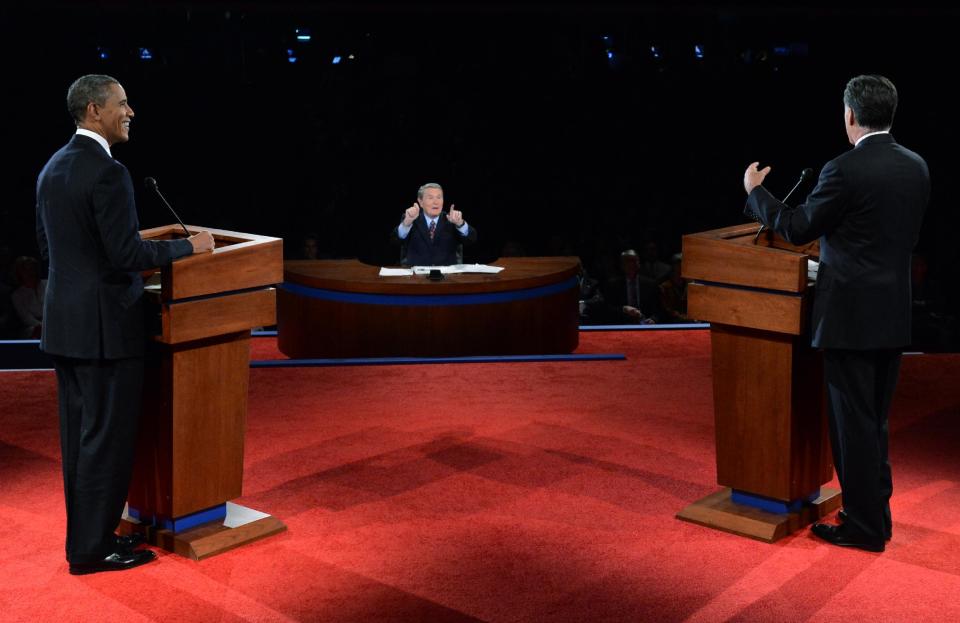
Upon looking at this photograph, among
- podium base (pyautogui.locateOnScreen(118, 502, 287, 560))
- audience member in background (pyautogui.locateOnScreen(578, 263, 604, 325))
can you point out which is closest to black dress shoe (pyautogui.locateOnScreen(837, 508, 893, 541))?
podium base (pyautogui.locateOnScreen(118, 502, 287, 560))

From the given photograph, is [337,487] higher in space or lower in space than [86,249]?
lower

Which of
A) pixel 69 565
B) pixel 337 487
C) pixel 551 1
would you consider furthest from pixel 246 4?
pixel 69 565

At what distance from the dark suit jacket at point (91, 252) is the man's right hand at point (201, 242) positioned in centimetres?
5

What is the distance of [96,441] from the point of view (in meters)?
3.12

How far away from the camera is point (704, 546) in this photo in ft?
11.2

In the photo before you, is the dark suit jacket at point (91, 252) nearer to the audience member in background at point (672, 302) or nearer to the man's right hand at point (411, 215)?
the man's right hand at point (411, 215)

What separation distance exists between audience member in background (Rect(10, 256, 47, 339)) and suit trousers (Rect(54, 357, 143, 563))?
3796 mm

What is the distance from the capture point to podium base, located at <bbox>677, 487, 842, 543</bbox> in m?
3.47

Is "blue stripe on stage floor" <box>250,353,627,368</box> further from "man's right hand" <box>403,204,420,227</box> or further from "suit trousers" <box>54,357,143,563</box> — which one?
"suit trousers" <box>54,357,143,563</box>

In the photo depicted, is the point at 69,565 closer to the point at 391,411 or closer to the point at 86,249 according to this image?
the point at 86,249

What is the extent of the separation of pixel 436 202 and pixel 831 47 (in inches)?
198

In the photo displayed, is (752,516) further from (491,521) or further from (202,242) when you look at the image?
(202,242)

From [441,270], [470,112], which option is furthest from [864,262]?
[470,112]

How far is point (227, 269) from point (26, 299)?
3.93 metres
